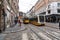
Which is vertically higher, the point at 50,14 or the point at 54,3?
the point at 54,3

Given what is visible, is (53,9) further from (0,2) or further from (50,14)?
(0,2)

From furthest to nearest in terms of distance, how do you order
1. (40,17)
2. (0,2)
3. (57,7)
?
1. (57,7)
2. (40,17)
3. (0,2)

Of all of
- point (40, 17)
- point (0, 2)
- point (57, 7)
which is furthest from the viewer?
point (57, 7)

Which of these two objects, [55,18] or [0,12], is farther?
[55,18]

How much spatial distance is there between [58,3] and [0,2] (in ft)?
176

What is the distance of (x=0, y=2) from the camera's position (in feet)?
72.5

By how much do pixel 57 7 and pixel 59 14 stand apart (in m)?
3.08

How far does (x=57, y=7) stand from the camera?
2864 inches

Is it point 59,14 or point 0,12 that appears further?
point 59,14

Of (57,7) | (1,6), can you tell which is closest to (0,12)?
(1,6)

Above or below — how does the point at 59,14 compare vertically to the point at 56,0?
below

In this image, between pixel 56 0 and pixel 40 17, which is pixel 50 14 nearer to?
pixel 56 0

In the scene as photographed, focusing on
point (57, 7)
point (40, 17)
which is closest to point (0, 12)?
point (40, 17)

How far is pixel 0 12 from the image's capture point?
22.3m
